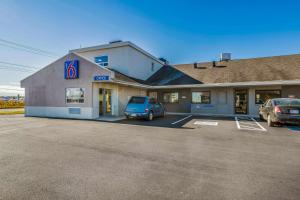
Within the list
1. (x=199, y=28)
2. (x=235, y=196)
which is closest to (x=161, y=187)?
(x=235, y=196)

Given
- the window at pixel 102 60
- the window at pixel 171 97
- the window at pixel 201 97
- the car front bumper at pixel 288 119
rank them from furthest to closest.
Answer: the window at pixel 171 97 → the window at pixel 102 60 → the window at pixel 201 97 → the car front bumper at pixel 288 119

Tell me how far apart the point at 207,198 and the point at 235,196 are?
49 centimetres

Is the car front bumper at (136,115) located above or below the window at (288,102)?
below

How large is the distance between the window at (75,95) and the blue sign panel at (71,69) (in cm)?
108

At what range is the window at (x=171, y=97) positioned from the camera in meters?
18.7


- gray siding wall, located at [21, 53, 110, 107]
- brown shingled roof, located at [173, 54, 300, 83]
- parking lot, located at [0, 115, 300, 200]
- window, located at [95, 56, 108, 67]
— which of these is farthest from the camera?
window, located at [95, 56, 108, 67]

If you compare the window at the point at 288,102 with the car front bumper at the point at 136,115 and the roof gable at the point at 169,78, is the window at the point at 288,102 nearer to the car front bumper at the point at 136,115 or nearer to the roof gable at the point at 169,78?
the roof gable at the point at 169,78

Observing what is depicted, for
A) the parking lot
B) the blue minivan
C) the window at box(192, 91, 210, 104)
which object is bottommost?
the parking lot

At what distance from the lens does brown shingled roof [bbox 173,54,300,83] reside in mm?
15397

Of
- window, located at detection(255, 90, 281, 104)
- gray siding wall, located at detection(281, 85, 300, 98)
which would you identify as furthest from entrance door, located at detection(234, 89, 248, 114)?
gray siding wall, located at detection(281, 85, 300, 98)

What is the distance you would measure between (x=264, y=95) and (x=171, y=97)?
28.9 feet

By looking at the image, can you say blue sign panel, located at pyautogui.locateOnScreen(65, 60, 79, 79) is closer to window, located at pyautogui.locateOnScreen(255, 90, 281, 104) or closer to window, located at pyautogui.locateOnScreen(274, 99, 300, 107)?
window, located at pyautogui.locateOnScreen(274, 99, 300, 107)

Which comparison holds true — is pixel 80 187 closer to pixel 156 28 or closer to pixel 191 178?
pixel 191 178

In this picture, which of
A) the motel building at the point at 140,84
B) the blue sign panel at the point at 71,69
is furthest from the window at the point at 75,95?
the blue sign panel at the point at 71,69
